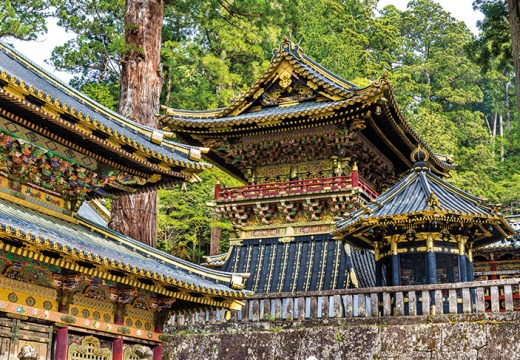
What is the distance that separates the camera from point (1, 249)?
30.1 ft

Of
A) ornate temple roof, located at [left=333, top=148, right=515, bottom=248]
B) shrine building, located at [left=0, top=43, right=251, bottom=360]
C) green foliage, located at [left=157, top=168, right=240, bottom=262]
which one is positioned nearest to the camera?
shrine building, located at [left=0, top=43, right=251, bottom=360]

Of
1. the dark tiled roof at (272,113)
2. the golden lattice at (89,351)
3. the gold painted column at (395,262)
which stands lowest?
the golden lattice at (89,351)

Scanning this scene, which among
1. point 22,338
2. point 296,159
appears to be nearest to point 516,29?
point 296,159

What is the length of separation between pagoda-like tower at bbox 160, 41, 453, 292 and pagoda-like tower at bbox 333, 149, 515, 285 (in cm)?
214

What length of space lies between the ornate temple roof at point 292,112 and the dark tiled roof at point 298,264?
9.88ft

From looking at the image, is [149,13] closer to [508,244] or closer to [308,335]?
[308,335]

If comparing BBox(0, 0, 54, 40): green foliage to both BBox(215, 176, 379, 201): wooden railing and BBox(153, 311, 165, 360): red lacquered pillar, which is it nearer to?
BBox(215, 176, 379, 201): wooden railing

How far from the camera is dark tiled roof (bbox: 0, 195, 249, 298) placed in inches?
366

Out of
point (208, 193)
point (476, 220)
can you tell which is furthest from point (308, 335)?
point (208, 193)

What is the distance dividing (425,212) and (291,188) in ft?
16.9

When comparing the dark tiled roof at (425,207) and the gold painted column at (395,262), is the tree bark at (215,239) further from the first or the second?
the gold painted column at (395,262)

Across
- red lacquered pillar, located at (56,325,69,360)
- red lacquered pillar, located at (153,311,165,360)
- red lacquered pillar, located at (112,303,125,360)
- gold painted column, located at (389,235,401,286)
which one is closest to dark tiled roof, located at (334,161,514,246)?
gold painted column, located at (389,235,401,286)

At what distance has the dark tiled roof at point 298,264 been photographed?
18.9m

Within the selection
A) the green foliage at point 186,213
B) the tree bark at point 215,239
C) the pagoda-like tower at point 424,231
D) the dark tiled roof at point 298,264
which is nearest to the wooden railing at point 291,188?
the dark tiled roof at point 298,264
